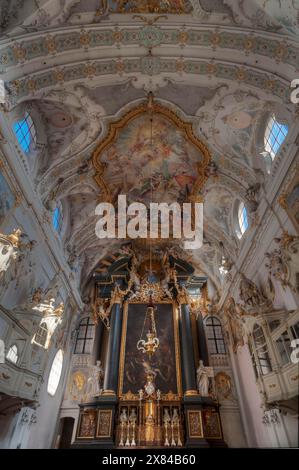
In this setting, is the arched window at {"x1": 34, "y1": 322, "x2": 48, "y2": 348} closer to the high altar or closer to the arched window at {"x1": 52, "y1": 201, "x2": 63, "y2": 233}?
the high altar

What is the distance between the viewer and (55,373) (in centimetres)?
1208

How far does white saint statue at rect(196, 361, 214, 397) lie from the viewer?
37.4ft

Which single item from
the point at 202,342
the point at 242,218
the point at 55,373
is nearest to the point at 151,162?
the point at 242,218

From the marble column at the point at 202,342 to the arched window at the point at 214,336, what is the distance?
3.26ft

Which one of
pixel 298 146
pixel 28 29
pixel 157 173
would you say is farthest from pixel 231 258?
pixel 28 29

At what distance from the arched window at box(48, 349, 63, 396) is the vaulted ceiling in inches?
286

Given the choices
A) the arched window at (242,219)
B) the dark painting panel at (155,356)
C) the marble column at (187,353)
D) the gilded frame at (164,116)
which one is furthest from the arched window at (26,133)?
the marble column at (187,353)

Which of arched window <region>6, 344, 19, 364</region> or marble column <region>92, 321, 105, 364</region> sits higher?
marble column <region>92, 321, 105, 364</region>

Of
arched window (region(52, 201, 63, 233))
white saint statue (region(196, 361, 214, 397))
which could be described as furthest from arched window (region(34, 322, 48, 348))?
white saint statue (region(196, 361, 214, 397))

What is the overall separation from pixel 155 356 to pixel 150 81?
1154cm

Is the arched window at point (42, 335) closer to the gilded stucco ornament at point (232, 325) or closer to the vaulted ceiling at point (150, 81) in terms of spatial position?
the vaulted ceiling at point (150, 81)

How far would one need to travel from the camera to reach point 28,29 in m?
7.29

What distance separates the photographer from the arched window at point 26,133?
28.6 feet
